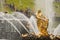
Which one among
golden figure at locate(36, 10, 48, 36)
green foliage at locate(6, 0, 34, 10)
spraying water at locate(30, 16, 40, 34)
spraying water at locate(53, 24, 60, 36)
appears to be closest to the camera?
golden figure at locate(36, 10, 48, 36)

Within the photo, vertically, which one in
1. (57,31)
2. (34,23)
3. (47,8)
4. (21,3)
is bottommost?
(57,31)

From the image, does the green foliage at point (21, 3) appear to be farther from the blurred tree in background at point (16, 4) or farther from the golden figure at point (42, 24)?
the golden figure at point (42, 24)

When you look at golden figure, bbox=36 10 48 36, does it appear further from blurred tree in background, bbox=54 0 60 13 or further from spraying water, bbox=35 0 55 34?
blurred tree in background, bbox=54 0 60 13

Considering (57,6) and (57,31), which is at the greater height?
(57,6)

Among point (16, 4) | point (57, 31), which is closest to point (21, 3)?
point (16, 4)

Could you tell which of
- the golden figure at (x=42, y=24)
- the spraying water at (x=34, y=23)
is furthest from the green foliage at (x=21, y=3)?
the golden figure at (x=42, y=24)

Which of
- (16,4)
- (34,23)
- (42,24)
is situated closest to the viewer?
(42,24)

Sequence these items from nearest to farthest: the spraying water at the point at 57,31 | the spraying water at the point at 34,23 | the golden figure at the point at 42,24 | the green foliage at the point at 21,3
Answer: the golden figure at the point at 42,24 < the spraying water at the point at 34,23 < the spraying water at the point at 57,31 < the green foliage at the point at 21,3

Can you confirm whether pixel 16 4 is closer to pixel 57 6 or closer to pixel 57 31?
pixel 57 6

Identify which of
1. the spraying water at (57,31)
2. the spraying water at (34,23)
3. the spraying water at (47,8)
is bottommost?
the spraying water at (57,31)

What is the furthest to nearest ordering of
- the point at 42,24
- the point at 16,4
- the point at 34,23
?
the point at 16,4 < the point at 34,23 < the point at 42,24

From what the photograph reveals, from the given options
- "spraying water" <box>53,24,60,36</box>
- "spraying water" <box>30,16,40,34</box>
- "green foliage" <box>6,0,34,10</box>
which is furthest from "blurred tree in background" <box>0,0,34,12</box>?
"spraying water" <box>53,24,60,36</box>

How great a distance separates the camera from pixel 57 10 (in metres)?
5.48

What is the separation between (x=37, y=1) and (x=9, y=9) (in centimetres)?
72
